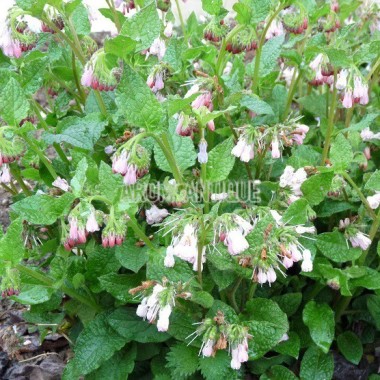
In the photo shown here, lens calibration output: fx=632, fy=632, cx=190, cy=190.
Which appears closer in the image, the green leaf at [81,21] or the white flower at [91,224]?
the white flower at [91,224]

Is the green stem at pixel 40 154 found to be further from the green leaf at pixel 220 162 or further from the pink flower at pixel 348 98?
the pink flower at pixel 348 98

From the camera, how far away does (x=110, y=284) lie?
1.56m

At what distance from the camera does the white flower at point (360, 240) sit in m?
1.61

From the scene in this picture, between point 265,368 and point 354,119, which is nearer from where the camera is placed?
point 265,368

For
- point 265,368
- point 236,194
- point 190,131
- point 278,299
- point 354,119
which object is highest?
point 190,131

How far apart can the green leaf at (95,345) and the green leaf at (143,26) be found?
0.72 m

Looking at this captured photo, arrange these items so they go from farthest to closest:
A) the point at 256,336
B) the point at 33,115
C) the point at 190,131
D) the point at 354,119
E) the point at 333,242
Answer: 1. the point at 354,119
2. the point at 33,115
3. the point at 333,242
4. the point at 256,336
5. the point at 190,131

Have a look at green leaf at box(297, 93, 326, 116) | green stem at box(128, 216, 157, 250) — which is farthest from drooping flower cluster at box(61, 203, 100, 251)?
green leaf at box(297, 93, 326, 116)

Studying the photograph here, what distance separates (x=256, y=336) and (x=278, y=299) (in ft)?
0.75

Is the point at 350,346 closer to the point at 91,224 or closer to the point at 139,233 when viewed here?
the point at 139,233

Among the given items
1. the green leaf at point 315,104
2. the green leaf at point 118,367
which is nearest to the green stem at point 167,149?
the green leaf at point 118,367

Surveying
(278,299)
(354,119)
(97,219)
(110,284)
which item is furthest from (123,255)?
(354,119)

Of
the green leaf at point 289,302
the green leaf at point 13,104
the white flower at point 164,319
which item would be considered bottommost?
the green leaf at point 289,302

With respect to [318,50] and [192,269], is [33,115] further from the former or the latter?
[318,50]
